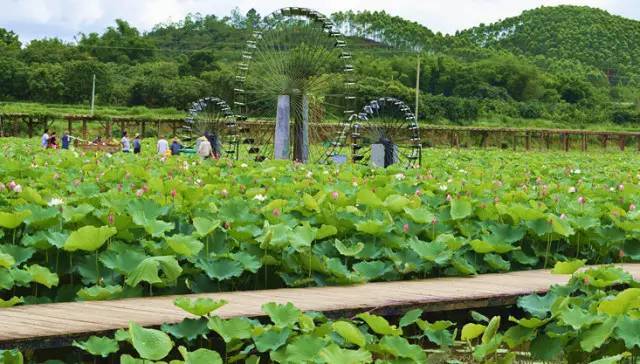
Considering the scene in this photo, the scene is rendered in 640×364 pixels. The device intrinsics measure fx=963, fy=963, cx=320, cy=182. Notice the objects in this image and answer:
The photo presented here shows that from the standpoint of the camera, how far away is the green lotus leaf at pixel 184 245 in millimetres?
4137

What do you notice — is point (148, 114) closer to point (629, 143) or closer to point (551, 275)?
point (629, 143)

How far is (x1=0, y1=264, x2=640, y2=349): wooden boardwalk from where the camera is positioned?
3.20m

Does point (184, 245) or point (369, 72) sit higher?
point (369, 72)

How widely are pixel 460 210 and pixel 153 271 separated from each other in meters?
2.25

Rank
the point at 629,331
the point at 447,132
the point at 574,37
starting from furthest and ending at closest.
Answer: the point at 574,37 → the point at 447,132 → the point at 629,331

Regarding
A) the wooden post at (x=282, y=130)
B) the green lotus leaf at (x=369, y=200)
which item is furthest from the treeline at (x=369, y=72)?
the green lotus leaf at (x=369, y=200)

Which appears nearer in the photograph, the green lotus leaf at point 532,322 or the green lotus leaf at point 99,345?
the green lotus leaf at point 99,345

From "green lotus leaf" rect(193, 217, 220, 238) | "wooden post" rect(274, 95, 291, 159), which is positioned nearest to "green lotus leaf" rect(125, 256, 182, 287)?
"green lotus leaf" rect(193, 217, 220, 238)

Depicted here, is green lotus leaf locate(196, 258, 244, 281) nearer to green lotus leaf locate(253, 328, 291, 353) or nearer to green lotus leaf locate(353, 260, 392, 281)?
green lotus leaf locate(353, 260, 392, 281)

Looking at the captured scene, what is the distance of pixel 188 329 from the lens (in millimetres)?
3162

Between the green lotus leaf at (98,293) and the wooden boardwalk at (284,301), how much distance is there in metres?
0.05

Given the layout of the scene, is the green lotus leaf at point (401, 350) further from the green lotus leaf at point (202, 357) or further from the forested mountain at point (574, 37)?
the forested mountain at point (574, 37)

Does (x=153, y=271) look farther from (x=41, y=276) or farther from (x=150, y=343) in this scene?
(x=150, y=343)

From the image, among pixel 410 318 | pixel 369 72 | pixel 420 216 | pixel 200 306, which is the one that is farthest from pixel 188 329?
pixel 369 72
